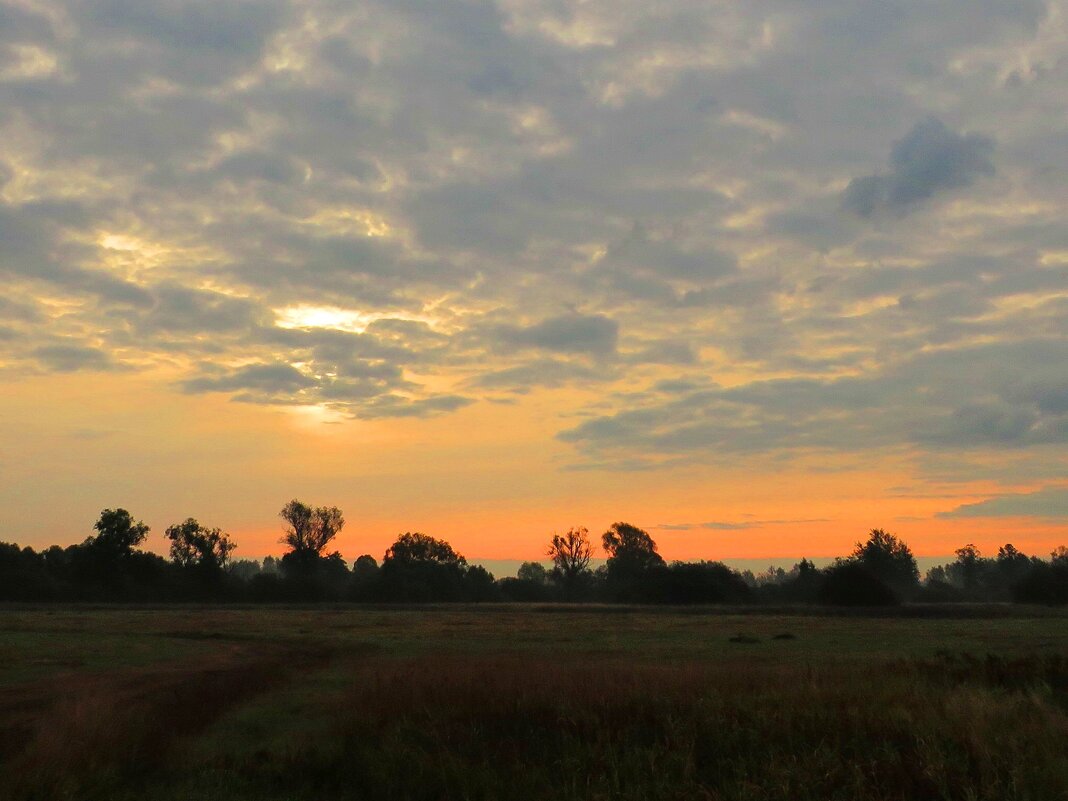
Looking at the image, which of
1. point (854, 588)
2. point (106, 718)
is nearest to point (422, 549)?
point (854, 588)

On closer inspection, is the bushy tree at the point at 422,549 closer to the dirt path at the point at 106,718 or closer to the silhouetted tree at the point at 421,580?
the silhouetted tree at the point at 421,580

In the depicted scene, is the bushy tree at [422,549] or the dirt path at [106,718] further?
the bushy tree at [422,549]

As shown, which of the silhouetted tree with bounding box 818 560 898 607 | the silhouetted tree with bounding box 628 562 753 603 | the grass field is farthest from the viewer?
the silhouetted tree with bounding box 628 562 753 603

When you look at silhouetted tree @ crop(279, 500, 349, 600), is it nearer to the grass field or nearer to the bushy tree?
the bushy tree

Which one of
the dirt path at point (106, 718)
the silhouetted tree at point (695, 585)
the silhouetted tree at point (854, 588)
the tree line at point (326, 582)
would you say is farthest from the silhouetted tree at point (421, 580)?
the dirt path at point (106, 718)

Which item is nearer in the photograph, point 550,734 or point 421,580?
point 550,734

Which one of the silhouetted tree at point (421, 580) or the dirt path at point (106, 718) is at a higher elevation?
the silhouetted tree at point (421, 580)

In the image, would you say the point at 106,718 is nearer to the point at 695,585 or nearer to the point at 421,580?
the point at 695,585

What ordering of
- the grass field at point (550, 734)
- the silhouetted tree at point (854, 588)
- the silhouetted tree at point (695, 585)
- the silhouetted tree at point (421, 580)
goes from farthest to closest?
the silhouetted tree at point (421, 580) → the silhouetted tree at point (695, 585) → the silhouetted tree at point (854, 588) → the grass field at point (550, 734)

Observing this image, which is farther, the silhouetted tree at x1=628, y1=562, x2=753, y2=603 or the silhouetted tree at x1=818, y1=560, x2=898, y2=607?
the silhouetted tree at x1=628, y1=562, x2=753, y2=603

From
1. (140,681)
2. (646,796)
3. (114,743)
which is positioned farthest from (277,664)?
(646,796)

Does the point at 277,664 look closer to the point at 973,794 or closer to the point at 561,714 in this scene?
the point at 561,714

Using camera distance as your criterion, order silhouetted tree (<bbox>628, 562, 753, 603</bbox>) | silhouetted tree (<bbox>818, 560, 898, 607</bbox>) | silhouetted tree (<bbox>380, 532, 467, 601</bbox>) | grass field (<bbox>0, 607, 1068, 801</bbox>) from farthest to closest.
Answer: silhouetted tree (<bbox>380, 532, 467, 601</bbox>) < silhouetted tree (<bbox>628, 562, 753, 603</bbox>) < silhouetted tree (<bbox>818, 560, 898, 607</bbox>) < grass field (<bbox>0, 607, 1068, 801</bbox>)

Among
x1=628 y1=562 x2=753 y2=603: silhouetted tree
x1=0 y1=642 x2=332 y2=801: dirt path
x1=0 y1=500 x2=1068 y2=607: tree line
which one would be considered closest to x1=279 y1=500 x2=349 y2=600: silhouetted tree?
x1=0 y1=500 x2=1068 y2=607: tree line
